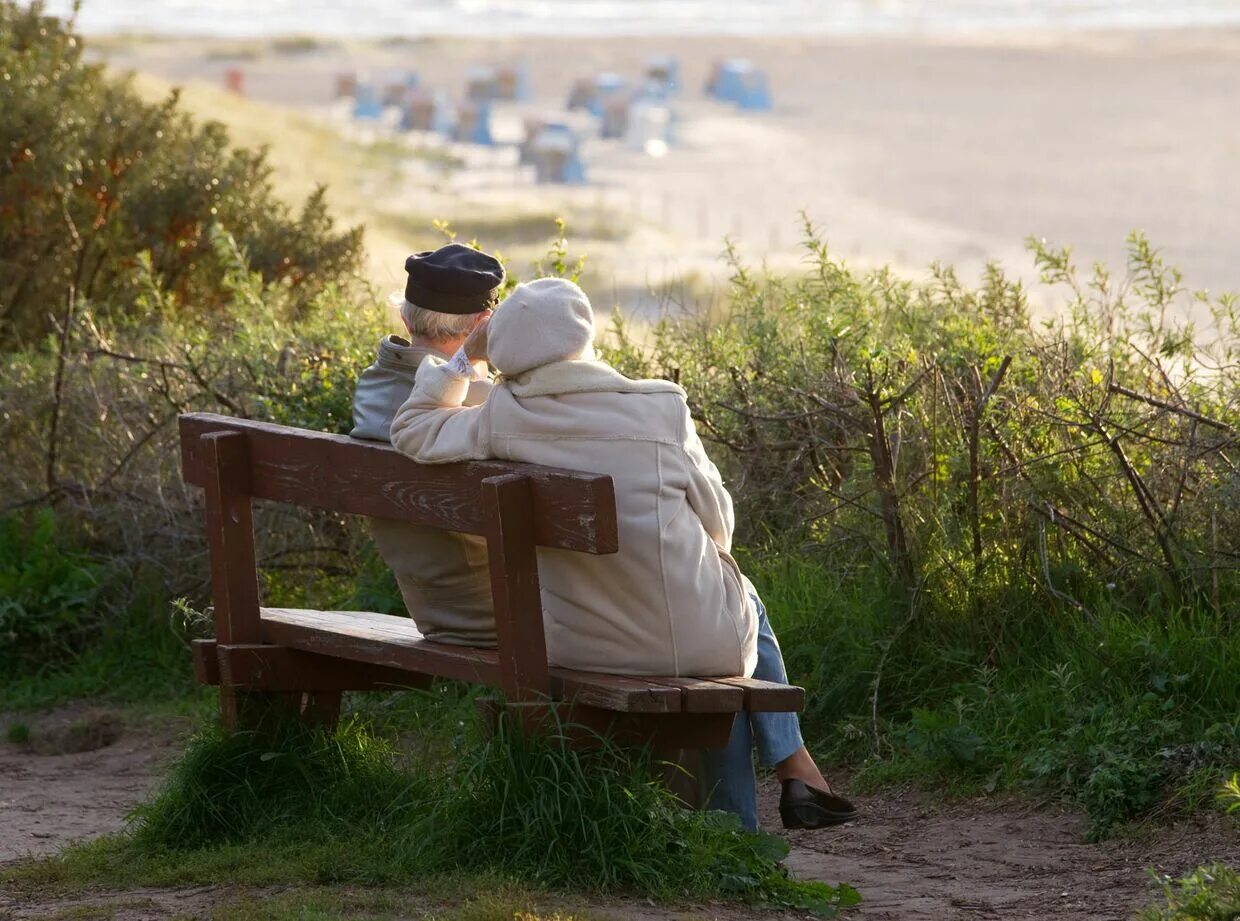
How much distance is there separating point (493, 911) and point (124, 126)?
7.07m

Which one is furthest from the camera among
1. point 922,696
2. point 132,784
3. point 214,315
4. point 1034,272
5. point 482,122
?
point 482,122

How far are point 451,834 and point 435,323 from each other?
1.29 m

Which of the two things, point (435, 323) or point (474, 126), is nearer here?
point (435, 323)

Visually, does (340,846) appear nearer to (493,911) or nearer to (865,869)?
(493,911)

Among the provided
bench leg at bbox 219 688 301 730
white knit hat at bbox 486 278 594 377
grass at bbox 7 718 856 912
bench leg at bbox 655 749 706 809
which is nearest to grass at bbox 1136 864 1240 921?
grass at bbox 7 718 856 912

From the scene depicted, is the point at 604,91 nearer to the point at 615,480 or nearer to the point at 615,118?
the point at 615,118

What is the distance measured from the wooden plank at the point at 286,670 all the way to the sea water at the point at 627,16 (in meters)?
41.5

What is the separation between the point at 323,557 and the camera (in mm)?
7387

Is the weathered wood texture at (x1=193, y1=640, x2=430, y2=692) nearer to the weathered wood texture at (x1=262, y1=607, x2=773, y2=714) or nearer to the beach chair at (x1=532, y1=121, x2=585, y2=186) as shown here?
the weathered wood texture at (x1=262, y1=607, x2=773, y2=714)

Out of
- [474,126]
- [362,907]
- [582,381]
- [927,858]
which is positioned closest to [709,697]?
[582,381]

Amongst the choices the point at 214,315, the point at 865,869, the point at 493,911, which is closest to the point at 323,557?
the point at 214,315

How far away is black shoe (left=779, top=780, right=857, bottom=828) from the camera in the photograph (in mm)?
4520

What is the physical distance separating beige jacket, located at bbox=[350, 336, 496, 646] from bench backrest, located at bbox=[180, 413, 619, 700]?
17 cm

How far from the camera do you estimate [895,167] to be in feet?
81.6
